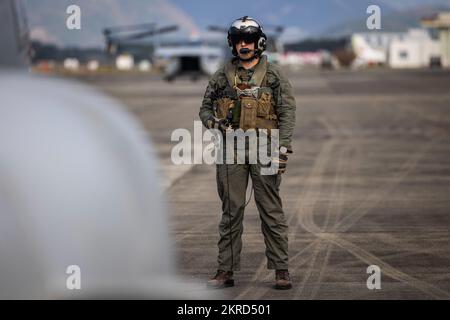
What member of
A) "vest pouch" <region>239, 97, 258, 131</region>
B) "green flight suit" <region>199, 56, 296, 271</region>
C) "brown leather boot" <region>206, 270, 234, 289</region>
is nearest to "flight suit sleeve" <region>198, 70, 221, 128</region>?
"green flight suit" <region>199, 56, 296, 271</region>

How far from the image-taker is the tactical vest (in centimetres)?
803

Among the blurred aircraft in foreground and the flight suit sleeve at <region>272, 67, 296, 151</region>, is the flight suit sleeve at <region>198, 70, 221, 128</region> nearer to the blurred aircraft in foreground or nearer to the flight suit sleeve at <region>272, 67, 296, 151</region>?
the flight suit sleeve at <region>272, 67, 296, 151</region>

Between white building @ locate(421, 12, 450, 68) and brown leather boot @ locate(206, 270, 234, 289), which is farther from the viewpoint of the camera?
white building @ locate(421, 12, 450, 68)

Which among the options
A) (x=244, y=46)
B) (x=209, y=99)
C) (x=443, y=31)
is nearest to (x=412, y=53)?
(x=443, y=31)

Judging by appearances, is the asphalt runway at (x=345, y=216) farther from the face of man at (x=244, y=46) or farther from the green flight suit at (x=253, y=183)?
the face of man at (x=244, y=46)

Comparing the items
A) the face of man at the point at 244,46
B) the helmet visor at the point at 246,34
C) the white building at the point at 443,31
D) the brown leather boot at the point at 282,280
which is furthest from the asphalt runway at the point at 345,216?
the white building at the point at 443,31

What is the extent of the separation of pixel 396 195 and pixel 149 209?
34.5 feet

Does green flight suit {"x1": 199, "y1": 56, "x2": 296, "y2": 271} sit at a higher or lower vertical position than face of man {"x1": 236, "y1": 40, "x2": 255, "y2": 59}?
lower

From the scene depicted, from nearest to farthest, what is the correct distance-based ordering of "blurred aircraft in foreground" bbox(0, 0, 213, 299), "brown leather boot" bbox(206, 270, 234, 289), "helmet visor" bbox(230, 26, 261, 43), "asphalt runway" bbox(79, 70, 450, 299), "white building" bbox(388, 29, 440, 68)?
"blurred aircraft in foreground" bbox(0, 0, 213, 299) → "helmet visor" bbox(230, 26, 261, 43) → "brown leather boot" bbox(206, 270, 234, 289) → "asphalt runway" bbox(79, 70, 450, 299) → "white building" bbox(388, 29, 440, 68)

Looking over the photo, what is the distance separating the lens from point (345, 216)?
40.9 ft

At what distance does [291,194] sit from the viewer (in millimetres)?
14641

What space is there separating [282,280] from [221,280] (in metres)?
0.45

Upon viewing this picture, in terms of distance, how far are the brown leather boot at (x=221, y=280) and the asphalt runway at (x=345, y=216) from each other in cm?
9
